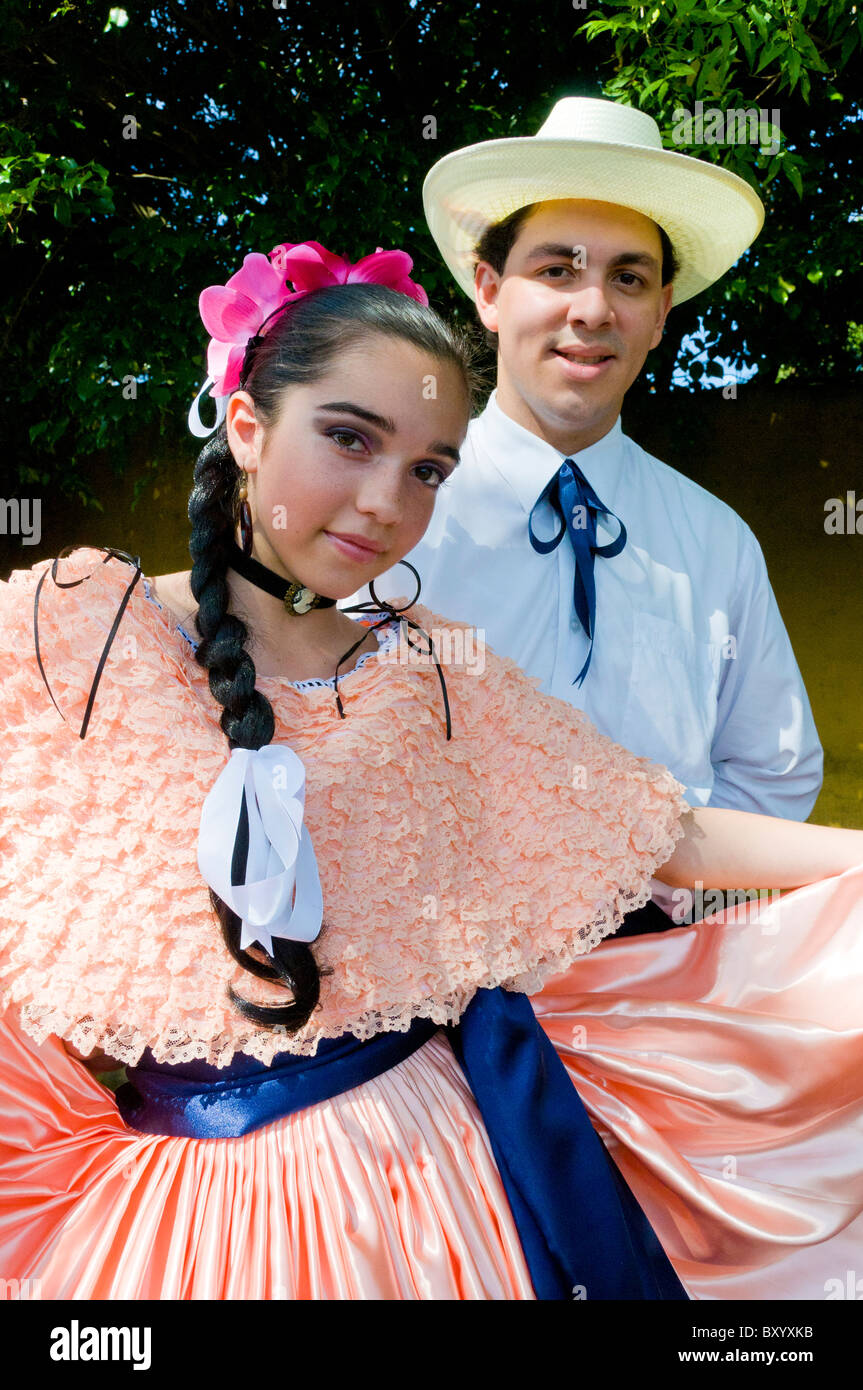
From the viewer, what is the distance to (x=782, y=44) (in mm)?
2898

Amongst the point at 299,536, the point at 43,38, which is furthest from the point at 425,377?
the point at 43,38

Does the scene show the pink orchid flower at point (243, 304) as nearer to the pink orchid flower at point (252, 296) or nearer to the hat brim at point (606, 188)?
the pink orchid flower at point (252, 296)

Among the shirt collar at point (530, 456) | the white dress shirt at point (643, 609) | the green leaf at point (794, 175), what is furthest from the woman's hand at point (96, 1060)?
the green leaf at point (794, 175)

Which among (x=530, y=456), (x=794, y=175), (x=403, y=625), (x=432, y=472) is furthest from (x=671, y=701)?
(x=794, y=175)

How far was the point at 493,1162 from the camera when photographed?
1.46m

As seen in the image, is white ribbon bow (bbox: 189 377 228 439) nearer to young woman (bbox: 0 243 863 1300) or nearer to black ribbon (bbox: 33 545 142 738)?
young woman (bbox: 0 243 863 1300)

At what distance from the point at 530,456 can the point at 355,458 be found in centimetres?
88

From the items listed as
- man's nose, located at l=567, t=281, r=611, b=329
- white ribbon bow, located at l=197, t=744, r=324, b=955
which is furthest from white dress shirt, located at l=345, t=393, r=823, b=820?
white ribbon bow, located at l=197, t=744, r=324, b=955

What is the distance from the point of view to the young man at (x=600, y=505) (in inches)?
86.7

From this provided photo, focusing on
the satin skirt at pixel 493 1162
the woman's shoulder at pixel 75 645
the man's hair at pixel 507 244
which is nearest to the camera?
the satin skirt at pixel 493 1162

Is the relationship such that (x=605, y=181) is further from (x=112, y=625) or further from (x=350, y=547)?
(x=112, y=625)

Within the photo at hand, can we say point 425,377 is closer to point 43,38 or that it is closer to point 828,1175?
point 828,1175

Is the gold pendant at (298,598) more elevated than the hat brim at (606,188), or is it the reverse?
the hat brim at (606,188)

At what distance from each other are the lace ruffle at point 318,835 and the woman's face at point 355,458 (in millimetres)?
180
